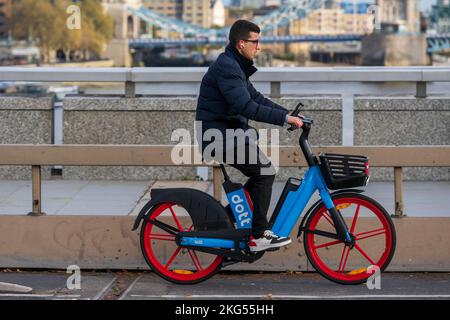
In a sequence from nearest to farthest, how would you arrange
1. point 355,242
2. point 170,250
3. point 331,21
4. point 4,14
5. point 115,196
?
1. point 355,242
2. point 170,250
3. point 115,196
4. point 4,14
5. point 331,21

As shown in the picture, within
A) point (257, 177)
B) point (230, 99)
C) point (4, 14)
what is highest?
point (4, 14)

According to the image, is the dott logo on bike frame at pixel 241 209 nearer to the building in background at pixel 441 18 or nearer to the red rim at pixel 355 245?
the red rim at pixel 355 245

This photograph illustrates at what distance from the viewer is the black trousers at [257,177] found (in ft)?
21.2

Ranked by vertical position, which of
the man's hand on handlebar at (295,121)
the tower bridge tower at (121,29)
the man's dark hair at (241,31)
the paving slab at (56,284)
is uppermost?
the tower bridge tower at (121,29)

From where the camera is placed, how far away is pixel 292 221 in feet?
21.7

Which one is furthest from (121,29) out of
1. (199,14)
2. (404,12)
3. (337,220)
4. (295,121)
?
(295,121)

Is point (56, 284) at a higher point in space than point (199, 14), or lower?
lower

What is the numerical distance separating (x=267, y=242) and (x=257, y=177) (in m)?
0.40

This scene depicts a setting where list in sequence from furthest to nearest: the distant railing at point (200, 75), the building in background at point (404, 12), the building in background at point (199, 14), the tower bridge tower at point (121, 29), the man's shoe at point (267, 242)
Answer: the building in background at point (199, 14), the building in background at point (404, 12), the tower bridge tower at point (121, 29), the distant railing at point (200, 75), the man's shoe at point (267, 242)

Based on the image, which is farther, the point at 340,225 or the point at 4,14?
the point at 4,14

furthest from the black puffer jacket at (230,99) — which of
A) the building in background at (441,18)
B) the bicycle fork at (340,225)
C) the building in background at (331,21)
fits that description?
the building in background at (441,18)

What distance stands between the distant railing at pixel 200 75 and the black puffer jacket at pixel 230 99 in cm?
487

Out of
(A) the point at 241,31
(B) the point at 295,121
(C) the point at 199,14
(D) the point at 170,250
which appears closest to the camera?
(B) the point at 295,121

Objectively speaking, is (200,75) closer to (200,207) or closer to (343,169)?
(200,207)
